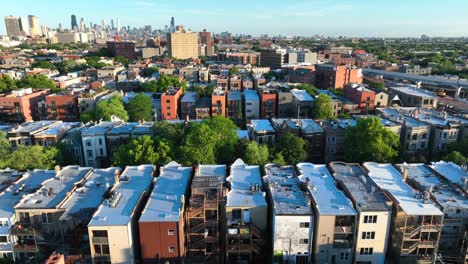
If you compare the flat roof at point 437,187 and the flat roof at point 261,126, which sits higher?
the flat roof at point 261,126

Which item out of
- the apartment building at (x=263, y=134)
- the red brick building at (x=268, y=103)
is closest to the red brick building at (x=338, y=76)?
the red brick building at (x=268, y=103)

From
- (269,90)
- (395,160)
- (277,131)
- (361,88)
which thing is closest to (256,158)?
(277,131)

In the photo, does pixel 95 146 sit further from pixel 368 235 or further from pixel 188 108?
pixel 368 235

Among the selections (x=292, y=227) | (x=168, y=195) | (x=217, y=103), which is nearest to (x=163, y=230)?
(x=168, y=195)

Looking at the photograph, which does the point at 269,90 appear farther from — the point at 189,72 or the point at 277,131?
the point at 189,72

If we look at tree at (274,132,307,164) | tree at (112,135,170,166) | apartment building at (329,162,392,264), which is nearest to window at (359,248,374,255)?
apartment building at (329,162,392,264)

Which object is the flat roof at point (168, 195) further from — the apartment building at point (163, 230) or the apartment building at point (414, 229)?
the apartment building at point (414, 229)

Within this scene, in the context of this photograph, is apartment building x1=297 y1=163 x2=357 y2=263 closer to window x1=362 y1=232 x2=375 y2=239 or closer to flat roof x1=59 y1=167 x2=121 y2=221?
window x1=362 y1=232 x2=375 y2=239
